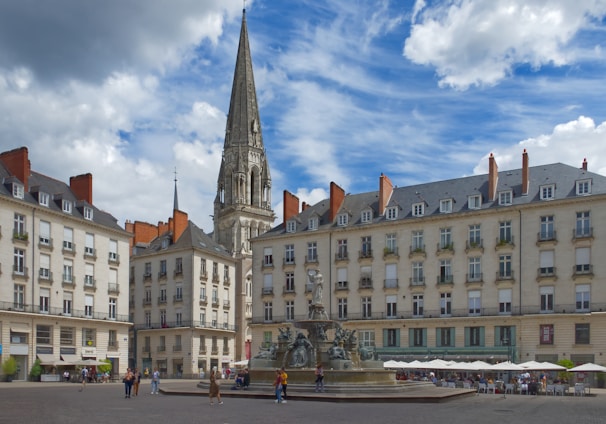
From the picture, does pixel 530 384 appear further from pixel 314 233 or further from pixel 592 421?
pixel 314 233

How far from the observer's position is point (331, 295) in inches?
2469

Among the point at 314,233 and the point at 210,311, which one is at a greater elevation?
the point at 314,233

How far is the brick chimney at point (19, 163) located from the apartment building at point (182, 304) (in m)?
19.1

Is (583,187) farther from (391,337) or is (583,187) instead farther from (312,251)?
(312,251)

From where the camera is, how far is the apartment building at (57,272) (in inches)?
2119

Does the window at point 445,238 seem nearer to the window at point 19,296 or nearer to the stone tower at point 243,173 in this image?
the window at point 19,296

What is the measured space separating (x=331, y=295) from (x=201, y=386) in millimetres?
27177

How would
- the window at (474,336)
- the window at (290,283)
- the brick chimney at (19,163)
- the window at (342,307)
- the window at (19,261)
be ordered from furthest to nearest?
the window at (290,283) < the window at (342,307) < the brick chimney at (19,163) < the window at (474,336) < the window at (19,261)

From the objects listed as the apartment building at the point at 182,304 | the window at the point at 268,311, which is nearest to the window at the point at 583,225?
the window at the point at 268,311

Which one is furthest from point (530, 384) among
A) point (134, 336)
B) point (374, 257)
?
point (134, 336)

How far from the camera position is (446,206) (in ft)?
193

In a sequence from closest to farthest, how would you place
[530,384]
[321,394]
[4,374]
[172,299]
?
[321,394] < [530,384] < [4,374] < [172,299]

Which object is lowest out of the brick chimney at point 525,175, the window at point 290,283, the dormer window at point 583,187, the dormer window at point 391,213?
the window at point 290,283

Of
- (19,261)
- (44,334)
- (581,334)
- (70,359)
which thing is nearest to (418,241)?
(581,334)
